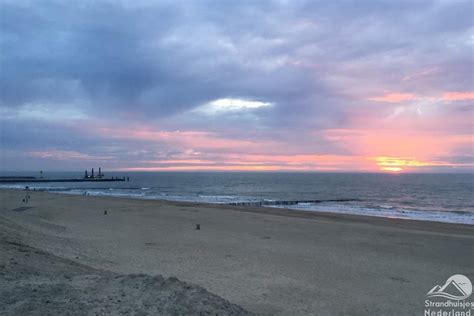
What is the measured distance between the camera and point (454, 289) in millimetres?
9609

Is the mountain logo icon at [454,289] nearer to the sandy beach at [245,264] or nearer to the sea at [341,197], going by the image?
the sandy beach at [245,264]

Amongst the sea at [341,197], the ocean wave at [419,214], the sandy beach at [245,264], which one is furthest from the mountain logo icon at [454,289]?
the sea at [341,197]

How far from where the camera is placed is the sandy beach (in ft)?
20.6

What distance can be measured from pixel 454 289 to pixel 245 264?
5.66 meters

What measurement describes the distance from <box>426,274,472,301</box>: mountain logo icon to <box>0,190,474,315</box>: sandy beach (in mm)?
272

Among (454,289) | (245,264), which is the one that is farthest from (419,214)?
(245,264)

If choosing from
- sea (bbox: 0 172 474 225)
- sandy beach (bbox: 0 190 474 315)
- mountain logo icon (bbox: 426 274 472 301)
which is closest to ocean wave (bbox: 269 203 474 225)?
sea (bbox: 0 172 474 225)

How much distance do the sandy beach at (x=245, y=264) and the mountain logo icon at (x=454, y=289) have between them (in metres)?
0.27

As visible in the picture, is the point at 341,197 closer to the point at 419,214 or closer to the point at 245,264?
the point at 419,214

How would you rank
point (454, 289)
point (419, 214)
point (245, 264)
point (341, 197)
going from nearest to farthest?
1. point (454, 289)
2. point (245, 264)
3. point (419, 214)
4. point (341, 197)

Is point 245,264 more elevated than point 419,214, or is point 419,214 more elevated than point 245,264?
point 245,264

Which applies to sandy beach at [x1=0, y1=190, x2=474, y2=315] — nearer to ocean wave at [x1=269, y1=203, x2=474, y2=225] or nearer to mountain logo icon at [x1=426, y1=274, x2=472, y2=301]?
mountain logo icon at [x1=426, y1=274, x2=472, y2=301]

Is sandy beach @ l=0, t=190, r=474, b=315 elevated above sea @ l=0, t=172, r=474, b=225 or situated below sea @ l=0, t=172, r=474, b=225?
above

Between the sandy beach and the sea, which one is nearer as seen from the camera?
the sandy beach
